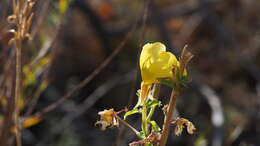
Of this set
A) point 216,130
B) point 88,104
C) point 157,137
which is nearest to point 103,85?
point 88,104

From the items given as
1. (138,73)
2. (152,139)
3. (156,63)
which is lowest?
(152,139)

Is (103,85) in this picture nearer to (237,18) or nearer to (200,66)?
(200,66)

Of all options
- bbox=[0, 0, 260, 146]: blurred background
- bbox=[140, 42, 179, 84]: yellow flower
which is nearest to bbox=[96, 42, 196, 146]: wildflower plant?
bbox=[140, 42, 179, 84]: yellow flower

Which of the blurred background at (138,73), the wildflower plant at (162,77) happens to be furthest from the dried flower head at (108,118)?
the blurred background at (138,73)

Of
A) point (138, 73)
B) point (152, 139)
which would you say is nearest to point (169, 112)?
point (152, 139)

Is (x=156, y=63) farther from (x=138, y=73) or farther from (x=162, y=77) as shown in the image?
(x=138, y=73)

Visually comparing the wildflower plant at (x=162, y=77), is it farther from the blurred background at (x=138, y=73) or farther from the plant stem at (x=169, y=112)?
the blurred background at (x=138, y=73)
